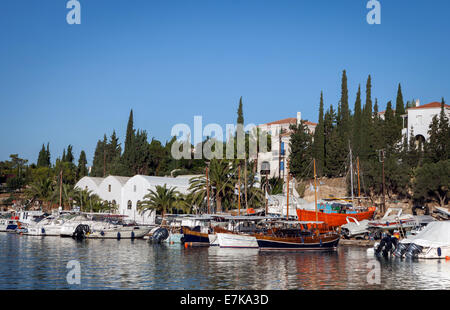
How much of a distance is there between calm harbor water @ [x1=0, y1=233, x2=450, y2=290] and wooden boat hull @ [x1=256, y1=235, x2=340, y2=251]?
5.65 feet

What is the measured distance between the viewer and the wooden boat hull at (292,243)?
162 feet

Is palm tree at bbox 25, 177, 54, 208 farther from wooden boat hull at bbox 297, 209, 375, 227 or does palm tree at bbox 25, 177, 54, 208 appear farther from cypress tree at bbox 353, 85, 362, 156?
cypress tree at bbox 353, 85, 362, 156

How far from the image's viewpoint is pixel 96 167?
127m

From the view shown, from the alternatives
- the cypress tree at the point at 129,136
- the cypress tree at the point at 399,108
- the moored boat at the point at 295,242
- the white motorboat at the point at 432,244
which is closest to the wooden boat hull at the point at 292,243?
the moored boat at the point at 295,242

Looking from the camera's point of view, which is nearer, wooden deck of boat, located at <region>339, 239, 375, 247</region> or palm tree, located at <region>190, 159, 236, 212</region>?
wooden deck of boat, located at <region>339, 239, 375, 247</region>

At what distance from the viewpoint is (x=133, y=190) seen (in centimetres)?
8262

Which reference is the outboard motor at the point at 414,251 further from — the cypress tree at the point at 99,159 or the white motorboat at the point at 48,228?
the cypress tree at the point at 99,159

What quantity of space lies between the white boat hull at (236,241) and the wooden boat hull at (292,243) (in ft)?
5.75

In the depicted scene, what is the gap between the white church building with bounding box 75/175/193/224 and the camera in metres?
80.7

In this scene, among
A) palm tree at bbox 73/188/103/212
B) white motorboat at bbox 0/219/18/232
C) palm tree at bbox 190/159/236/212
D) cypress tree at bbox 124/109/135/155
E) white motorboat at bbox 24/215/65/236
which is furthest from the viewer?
cypress tree at bbox 124/109/135/155

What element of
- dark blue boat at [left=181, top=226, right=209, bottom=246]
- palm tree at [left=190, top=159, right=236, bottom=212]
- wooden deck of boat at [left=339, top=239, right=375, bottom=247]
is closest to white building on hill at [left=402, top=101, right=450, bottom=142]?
wooden deck of boat at [left=339, top=239, right=375, bottom=247]

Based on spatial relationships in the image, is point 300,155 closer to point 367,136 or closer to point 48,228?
point 367,136
